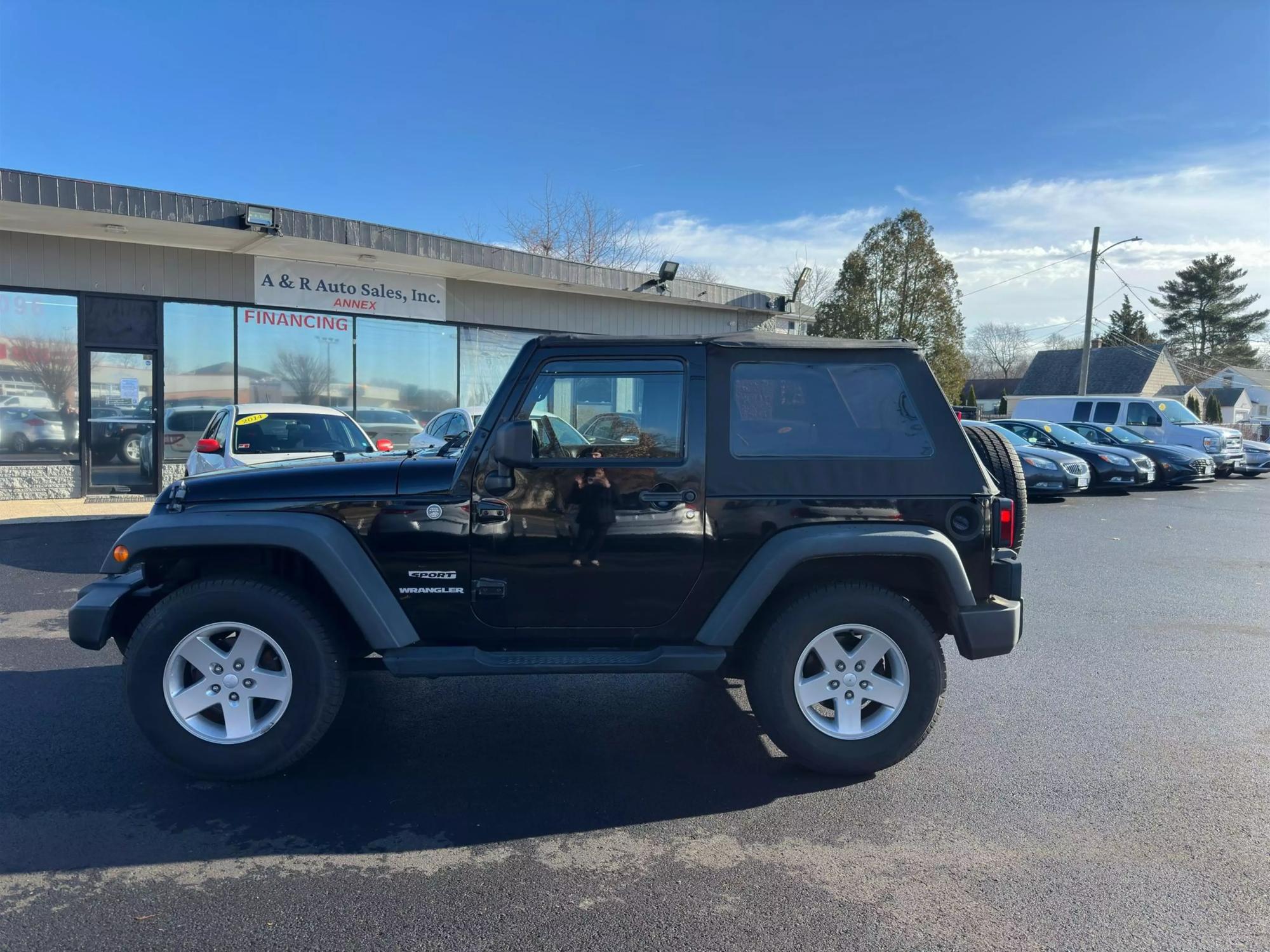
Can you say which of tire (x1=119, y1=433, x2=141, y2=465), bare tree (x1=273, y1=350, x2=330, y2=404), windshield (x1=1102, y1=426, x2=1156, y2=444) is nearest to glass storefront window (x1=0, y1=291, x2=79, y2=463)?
tire (x1=119, y1=433, x2=141, y2=465)

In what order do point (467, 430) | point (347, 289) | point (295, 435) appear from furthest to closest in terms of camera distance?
point (347, 289) < point (467, 430) < point (295, 435)

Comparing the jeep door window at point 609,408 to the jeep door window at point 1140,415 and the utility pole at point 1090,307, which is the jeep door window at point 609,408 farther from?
the utility pole at point 1090,307

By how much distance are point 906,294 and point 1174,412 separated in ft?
46.2

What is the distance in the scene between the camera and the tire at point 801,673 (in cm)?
387

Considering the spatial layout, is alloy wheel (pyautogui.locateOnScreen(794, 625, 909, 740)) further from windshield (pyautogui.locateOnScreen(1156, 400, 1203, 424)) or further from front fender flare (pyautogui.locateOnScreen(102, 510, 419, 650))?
windshield (pyautogui.locateOnScreen(1156, 400, 1203, 424))

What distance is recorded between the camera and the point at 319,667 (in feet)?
12.4

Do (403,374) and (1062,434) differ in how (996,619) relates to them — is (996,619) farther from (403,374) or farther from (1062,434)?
(1062,434)

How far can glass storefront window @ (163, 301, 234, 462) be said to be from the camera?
45.7 ft

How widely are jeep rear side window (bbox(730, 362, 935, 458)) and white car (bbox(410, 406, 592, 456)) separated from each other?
723mm

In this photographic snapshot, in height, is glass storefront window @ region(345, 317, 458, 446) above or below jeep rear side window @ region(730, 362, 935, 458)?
above

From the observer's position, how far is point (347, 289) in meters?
15.6

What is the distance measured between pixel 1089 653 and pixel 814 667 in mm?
2993

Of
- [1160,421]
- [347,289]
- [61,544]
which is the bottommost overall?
Answer: [61,544]

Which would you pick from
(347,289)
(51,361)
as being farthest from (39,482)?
(347,289)
